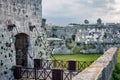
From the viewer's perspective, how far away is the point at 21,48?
18.7 metres

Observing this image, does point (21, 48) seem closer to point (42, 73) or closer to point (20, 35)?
point (20, 35)

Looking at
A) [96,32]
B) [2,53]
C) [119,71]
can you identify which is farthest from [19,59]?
[96,32]

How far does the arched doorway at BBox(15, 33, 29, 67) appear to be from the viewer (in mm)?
18438

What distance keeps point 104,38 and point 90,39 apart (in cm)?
272

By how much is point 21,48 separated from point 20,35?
28.6 inches

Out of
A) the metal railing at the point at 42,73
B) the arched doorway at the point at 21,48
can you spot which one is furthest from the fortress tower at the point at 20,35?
the metal railing at the point at 42,73

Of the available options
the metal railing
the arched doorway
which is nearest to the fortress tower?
the arched doorway

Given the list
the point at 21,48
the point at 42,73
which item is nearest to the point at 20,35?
the point at 21,48

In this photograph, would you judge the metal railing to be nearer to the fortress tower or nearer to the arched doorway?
the fortress tower

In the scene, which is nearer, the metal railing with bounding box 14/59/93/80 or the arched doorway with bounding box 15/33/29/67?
the metal railing with bounding box 14/59/93/80

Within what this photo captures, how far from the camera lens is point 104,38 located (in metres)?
59.2

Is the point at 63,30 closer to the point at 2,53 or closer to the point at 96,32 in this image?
the point at 96,32

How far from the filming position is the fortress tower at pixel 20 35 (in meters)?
16.1

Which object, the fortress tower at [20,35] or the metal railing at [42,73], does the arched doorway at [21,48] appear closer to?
the fortress tower at [20,35]
